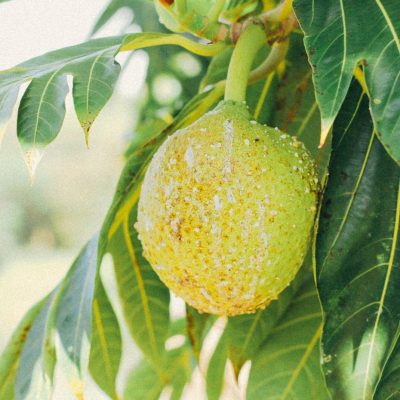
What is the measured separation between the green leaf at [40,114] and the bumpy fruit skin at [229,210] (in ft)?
0.40

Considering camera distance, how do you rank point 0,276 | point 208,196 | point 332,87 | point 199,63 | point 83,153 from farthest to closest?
point 83,153, point 0,276, point 199,63, point 208,196, point 332,87

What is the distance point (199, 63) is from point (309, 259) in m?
0.47

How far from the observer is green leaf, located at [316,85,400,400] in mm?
747

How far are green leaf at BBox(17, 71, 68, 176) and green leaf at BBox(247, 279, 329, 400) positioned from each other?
1.67 feet

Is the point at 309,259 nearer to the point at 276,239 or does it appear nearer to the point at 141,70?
the point at 276,239

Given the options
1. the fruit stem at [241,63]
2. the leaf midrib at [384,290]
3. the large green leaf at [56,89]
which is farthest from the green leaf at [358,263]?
the large green leaf at [56,89]

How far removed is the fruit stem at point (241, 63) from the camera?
807 millimetres

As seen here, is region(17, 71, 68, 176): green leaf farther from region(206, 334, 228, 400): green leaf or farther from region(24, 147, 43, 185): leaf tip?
region(206, 334, 228, 400): green leaf

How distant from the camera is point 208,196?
0.72 metres

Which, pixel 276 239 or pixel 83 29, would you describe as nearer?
pixel 276 239

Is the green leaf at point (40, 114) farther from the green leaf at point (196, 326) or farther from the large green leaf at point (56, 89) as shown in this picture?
the green leaf at point (196, 326)

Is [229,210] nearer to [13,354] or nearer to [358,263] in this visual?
[358,263]

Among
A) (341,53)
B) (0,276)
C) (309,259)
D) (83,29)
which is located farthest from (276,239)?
Answer: (0,276)

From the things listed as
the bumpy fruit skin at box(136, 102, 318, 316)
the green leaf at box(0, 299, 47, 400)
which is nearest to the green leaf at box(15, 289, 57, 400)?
the green leaf at box(0, 299, 47, 400)
